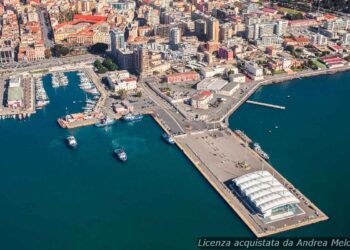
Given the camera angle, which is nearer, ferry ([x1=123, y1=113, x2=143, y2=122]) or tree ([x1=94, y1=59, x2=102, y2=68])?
ferry ([x1=123, y1=113, x2=143, y2=122])

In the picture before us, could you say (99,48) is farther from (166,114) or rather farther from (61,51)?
(166,114)

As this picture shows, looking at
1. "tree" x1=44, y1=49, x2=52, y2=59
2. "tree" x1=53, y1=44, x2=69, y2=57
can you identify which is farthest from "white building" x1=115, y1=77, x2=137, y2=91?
"tree" x1=44, y1=49, x2=52, y2=59

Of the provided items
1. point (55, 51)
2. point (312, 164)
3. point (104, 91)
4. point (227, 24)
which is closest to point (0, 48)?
point (55, 51)

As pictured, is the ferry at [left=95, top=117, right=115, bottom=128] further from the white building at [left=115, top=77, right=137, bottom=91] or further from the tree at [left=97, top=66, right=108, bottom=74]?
the tree at [left=97, top=66, right=108, bottom=74]

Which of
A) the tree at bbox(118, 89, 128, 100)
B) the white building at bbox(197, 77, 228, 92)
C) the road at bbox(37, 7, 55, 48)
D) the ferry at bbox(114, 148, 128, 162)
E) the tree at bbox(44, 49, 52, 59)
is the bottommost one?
the ferry at bbox(114, 148, 128, 162)

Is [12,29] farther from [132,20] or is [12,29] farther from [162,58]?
[162,58]

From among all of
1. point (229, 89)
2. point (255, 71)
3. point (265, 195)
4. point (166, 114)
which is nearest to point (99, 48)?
point (255, 71)
